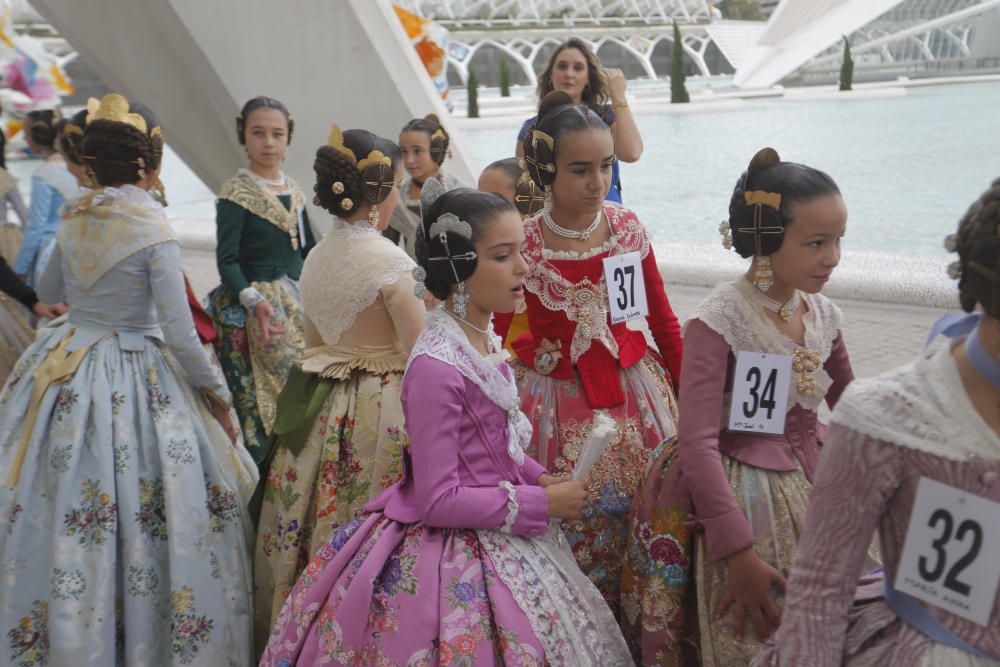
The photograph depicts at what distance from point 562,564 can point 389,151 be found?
1.52m

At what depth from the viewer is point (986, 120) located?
2156 cm

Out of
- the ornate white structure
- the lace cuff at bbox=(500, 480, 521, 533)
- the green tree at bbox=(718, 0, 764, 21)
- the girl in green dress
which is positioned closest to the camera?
the lace cuff at bbox=(500, 480, 521, 533)

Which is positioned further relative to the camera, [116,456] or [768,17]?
[768,17]

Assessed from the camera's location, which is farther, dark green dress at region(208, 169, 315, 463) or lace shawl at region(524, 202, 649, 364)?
dark green dress at region(208, 169, 315, 463)

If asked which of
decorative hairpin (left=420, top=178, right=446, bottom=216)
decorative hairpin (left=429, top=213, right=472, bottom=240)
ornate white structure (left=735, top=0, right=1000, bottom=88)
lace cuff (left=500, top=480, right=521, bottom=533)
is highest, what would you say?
ornate white structure (left=735, top=0, right=1000, bottom=88)

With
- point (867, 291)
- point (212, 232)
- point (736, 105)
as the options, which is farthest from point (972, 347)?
point (736, 105)

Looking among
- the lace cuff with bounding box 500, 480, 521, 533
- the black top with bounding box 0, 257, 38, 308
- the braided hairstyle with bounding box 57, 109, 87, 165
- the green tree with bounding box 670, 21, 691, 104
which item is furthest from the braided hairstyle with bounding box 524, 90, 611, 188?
the green tree with bounding box 670, 21, 691, 104

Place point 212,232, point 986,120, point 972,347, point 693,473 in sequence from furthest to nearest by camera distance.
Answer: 1. point 986,120
2. point 212,232
3. point 693,473
4. point 972,347

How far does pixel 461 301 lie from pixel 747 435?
671 mm

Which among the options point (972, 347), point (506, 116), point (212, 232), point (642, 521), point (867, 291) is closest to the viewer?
point (972, 347)

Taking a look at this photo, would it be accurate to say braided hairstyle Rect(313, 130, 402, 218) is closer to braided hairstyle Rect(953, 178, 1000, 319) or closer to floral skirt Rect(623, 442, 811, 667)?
floral skirt Rect(623, 442, 811, 667)

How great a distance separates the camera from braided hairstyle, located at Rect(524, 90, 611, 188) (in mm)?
2441

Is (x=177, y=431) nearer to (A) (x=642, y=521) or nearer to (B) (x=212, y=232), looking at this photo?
(A) (x=642, y=521)

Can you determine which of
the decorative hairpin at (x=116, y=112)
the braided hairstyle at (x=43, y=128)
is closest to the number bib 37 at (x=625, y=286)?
the decorative hairpin at (x=116, y=112)
